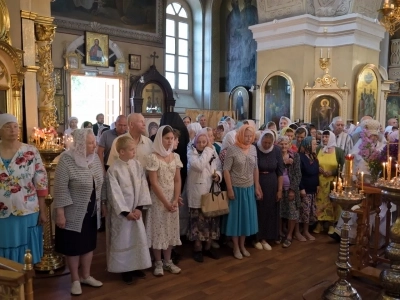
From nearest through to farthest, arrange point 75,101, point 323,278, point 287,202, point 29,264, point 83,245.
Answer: point 29,264 → point 83,245 → point 323,278 → point 287,202 → point 75,101

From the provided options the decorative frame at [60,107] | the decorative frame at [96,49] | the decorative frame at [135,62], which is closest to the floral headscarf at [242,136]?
the decorative frame at [60,107]

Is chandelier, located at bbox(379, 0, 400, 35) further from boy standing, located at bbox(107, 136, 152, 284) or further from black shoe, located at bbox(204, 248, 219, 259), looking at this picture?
boy standing, located at bbox(107, 136, 152, 284)

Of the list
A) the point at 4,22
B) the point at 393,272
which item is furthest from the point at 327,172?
the point at 4,22

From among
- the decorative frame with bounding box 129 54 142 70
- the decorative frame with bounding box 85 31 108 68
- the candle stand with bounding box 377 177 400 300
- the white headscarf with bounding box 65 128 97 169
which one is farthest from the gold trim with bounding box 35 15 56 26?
the decorative frame with bounding box 129 54 142 70

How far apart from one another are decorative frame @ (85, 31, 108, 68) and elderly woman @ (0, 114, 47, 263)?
869 centimetres

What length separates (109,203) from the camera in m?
3.76

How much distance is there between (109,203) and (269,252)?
2180mm

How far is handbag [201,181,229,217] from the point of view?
429 centimetres

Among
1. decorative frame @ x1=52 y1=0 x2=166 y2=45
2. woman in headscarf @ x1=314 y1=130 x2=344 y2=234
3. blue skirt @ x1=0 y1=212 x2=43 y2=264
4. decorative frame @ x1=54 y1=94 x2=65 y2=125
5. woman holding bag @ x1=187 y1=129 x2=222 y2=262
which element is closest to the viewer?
blue skirt @ x1=0 y1=212 x2=43 y2=264

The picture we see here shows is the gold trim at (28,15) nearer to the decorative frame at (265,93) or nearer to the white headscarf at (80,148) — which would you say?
the white headscarf at (80,148)

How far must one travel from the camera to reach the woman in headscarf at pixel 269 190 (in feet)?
16.0

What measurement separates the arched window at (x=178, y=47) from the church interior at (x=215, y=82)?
50mm

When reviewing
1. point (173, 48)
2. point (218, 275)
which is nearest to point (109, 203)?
point (218, 275)

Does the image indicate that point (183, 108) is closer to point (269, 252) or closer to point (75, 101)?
point (75, 101)
